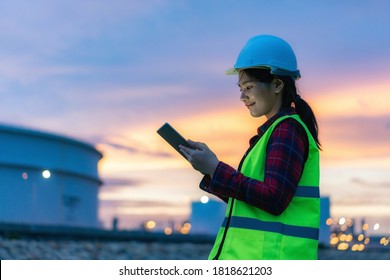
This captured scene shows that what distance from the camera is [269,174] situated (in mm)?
2775

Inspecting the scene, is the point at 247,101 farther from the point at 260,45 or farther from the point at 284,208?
the point at 284,208

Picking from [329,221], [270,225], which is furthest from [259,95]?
[329,221]

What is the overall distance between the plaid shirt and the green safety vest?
0.15 ft

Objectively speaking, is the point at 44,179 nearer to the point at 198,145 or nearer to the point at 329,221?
the point at 329,221

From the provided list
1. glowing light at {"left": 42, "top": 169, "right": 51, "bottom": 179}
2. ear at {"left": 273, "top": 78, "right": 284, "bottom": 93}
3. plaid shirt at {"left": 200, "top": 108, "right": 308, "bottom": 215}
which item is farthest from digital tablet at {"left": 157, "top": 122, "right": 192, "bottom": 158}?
glowing light at {"left": 42, "top": 169, "right": 51, "bottom": 179}

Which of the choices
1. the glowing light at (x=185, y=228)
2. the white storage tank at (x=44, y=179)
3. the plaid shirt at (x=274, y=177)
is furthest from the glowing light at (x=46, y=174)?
the plaid shirt at (x=274, y=177)

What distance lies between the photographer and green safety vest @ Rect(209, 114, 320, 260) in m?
2.78

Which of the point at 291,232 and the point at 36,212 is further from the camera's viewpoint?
the point at 36,212

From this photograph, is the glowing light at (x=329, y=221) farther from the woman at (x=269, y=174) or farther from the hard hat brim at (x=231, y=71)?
the woman at (x=269, y=174)

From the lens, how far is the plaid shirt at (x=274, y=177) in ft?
8.96
